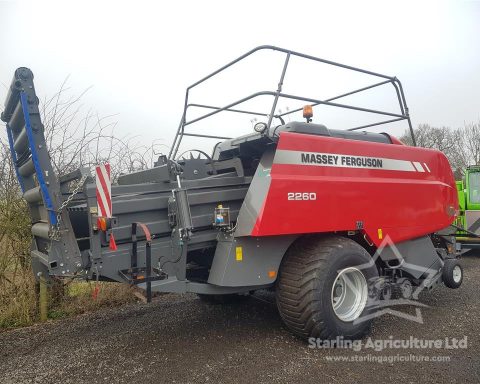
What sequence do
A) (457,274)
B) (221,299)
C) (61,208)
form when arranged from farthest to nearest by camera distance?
(457,274), (221,299), (61,208)

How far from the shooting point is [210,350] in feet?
12.1

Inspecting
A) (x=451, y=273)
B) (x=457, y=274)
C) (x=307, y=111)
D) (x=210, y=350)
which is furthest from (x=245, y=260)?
(x=457, y=274)

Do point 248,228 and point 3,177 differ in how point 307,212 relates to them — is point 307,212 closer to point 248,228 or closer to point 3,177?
point 248,228

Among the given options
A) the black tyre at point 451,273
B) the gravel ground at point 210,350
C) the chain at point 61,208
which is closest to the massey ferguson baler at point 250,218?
the chain at point 61,208

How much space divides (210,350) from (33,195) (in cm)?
217

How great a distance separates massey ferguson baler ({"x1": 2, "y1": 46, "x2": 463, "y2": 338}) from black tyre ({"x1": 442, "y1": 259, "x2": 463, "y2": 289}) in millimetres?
976

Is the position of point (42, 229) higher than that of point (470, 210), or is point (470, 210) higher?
point (42, 229)

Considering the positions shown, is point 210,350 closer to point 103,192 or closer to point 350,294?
point 350,294

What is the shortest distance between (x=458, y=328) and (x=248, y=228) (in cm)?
259

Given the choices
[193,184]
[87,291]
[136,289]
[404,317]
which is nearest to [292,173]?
[193,184]

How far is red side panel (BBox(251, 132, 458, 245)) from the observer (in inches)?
140

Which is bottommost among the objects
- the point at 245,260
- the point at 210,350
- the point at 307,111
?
the point at 210,350

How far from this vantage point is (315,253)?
3.76 meters

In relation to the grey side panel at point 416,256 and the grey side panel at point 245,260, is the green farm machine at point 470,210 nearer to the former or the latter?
the grey side panel at point 416,256
